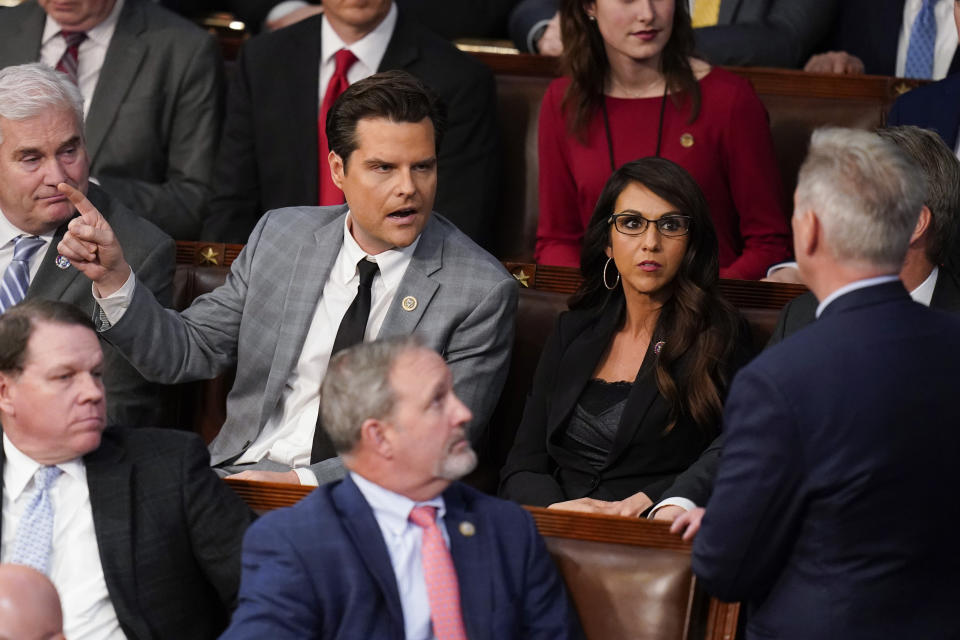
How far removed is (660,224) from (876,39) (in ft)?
5.05

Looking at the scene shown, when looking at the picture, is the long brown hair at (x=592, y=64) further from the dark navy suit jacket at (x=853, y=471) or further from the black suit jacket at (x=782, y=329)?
the dark navy suit jacket at (x=853, y=471)

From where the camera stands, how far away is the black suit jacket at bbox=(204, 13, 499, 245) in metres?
3.18

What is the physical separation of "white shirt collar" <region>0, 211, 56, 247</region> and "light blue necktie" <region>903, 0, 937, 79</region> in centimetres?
224

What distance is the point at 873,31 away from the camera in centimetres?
368

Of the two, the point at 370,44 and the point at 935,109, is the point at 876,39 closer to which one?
the point at 935,109

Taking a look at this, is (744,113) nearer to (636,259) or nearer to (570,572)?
(636,259)

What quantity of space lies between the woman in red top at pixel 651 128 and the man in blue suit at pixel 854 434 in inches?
51.1

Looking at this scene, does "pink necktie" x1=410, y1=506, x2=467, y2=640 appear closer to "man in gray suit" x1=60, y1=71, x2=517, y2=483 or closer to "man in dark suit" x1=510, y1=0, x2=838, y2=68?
"man in gray suit" x1=60, y1=71, x2=517, y2=483

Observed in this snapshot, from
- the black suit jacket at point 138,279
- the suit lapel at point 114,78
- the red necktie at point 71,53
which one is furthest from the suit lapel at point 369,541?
the red necktie at point 71,53

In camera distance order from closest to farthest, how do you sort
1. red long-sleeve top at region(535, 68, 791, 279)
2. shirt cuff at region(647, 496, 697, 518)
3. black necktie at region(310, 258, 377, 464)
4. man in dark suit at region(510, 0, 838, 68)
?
shirt cuff at region(647, 496, 697, 518), black necktie at region(310, 258, 377, 464), red long-sleeve top at region(535, 68, 791, 279), man in dark suit at region(510, 0, 838, 68)

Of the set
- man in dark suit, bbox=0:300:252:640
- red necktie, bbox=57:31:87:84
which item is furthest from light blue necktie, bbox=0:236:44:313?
red necktie, bbox=57:31:87:84

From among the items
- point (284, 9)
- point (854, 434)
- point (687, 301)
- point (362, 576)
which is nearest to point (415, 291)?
point (687, 301)

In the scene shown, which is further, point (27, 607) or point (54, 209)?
point (54, 209)

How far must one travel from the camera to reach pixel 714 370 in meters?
2.37
